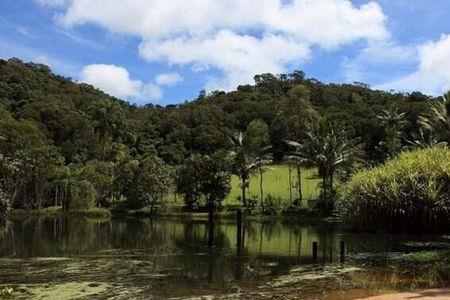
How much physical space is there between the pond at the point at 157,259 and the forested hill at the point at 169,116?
44964 millimetres

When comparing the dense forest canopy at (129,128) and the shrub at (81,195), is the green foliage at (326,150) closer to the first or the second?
the dense forest canopy at (129,128)

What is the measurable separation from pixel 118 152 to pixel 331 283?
8284cm

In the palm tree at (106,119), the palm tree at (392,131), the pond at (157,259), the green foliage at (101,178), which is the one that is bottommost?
the pond at (157,259)

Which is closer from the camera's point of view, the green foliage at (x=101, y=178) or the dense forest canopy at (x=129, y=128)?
the dense forest canopy at (x=129, y=128)

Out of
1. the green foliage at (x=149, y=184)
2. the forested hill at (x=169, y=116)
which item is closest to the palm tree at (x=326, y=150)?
the forested hill at (x=169, y=116)

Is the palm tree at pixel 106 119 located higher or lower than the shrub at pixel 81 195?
higher

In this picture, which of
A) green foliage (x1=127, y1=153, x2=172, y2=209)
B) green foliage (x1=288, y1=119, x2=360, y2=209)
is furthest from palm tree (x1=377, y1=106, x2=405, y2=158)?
green foliage (x1=127, y1=153, x2=172, y2=209)

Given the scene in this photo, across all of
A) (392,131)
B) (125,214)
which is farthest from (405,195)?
(125,214)

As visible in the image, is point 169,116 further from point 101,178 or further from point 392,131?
point 392,131

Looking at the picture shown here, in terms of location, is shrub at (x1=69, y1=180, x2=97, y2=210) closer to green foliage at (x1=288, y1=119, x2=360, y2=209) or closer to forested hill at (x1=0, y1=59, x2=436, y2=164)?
forested hill at (x1=0, y1=59, x2=436, y2=164)

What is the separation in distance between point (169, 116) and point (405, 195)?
87.8 metres

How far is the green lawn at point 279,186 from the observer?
85.9m

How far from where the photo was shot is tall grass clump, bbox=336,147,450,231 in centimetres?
4200

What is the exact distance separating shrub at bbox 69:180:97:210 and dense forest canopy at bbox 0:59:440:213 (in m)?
0.21
